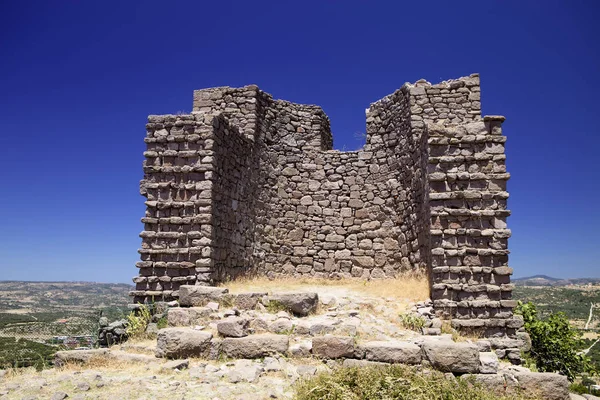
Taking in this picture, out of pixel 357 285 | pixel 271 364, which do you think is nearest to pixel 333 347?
pixel 271 364

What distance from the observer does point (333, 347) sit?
6.97m

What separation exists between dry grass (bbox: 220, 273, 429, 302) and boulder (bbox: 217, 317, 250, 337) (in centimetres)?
241

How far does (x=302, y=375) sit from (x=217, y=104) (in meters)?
10.4

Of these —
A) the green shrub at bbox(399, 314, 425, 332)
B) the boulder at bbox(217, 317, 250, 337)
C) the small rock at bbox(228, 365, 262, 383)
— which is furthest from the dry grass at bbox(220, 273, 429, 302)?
the small rock at bbox(228, 365, 262, 383)

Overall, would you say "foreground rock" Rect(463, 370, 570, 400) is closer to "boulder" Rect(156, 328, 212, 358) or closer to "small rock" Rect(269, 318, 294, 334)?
"small rock" Rect(269, 318, 294, 334)

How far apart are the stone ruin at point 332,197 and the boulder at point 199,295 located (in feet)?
2.82

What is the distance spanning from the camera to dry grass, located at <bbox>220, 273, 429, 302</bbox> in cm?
1043

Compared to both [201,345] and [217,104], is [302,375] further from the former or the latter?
[217,104]

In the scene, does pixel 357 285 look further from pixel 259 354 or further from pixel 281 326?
pixel 259 354

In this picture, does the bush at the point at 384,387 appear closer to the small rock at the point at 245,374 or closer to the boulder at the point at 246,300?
→ the small rock at the point at 245,374

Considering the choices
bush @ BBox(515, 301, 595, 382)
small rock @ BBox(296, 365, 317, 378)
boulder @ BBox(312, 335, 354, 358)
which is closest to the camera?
small rock @ BBox(296, 365, 317, 378)

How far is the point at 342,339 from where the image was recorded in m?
6.99

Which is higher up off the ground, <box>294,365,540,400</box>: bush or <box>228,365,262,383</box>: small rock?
<box>294,365,540,400</box>: bush

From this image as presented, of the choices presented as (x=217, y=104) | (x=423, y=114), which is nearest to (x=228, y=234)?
(x=217, y=104)
